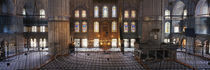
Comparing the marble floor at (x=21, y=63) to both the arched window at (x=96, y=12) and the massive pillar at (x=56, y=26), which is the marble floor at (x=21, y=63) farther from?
the arched window at (x=96, y=12)

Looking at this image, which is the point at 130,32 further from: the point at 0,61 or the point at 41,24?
the point at 0,61

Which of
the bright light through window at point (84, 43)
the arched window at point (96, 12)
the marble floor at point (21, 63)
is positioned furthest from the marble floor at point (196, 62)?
the bright light through window at point (84, 43)

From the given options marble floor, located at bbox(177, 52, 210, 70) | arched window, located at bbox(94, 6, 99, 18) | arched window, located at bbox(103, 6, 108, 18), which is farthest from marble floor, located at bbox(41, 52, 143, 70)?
arched window, located at bbox(103, 6, 108, 18)

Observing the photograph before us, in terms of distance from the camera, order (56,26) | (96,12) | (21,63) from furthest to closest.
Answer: (96,12), (56,26), (21,63)

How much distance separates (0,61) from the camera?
12992mm

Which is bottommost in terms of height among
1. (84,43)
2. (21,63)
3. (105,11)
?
(21,63)

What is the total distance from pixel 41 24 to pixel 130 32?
40.5 feet

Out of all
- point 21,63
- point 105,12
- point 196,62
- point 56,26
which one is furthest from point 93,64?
point 105,12

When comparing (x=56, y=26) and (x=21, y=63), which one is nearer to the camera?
(x=21, y=63)

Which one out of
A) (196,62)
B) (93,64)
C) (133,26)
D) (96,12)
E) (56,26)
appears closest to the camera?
(93,64)

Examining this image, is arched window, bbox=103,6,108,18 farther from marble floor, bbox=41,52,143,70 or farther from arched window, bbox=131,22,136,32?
marble floor, bbox=41,52,143,70

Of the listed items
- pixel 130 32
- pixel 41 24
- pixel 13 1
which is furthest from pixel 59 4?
pixel 130 32

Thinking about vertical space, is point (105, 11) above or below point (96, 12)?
above

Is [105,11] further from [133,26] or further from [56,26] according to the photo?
[56,26]
